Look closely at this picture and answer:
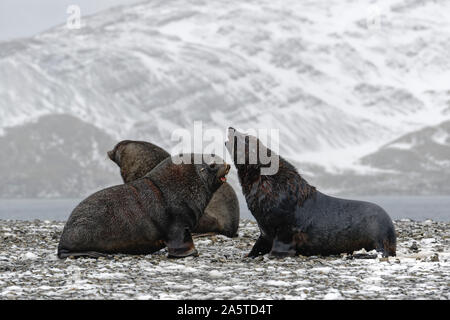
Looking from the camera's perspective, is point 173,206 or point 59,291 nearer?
point 59,291

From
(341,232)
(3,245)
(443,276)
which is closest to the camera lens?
(443,276)

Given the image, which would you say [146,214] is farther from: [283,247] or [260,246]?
[283,247]

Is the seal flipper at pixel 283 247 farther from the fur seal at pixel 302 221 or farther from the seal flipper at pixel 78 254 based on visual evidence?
the seal flipper at pixel 78 254

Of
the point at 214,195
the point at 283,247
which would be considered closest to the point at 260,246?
the point at 283,247

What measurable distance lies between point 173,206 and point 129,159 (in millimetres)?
5295

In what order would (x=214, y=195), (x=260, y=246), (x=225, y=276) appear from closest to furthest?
(x=225, y=276) → (x=260, y=246) → (x=214, y=195)

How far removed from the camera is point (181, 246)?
1395cm

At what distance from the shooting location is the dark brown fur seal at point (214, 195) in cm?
1808

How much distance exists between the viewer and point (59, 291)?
10.0 metres

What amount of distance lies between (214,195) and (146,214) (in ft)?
15.7

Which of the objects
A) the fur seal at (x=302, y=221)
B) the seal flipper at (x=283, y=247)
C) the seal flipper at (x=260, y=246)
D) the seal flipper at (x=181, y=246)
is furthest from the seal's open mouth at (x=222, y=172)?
the seal flipper at (x=283, y=247)

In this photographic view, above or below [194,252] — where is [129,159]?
above
